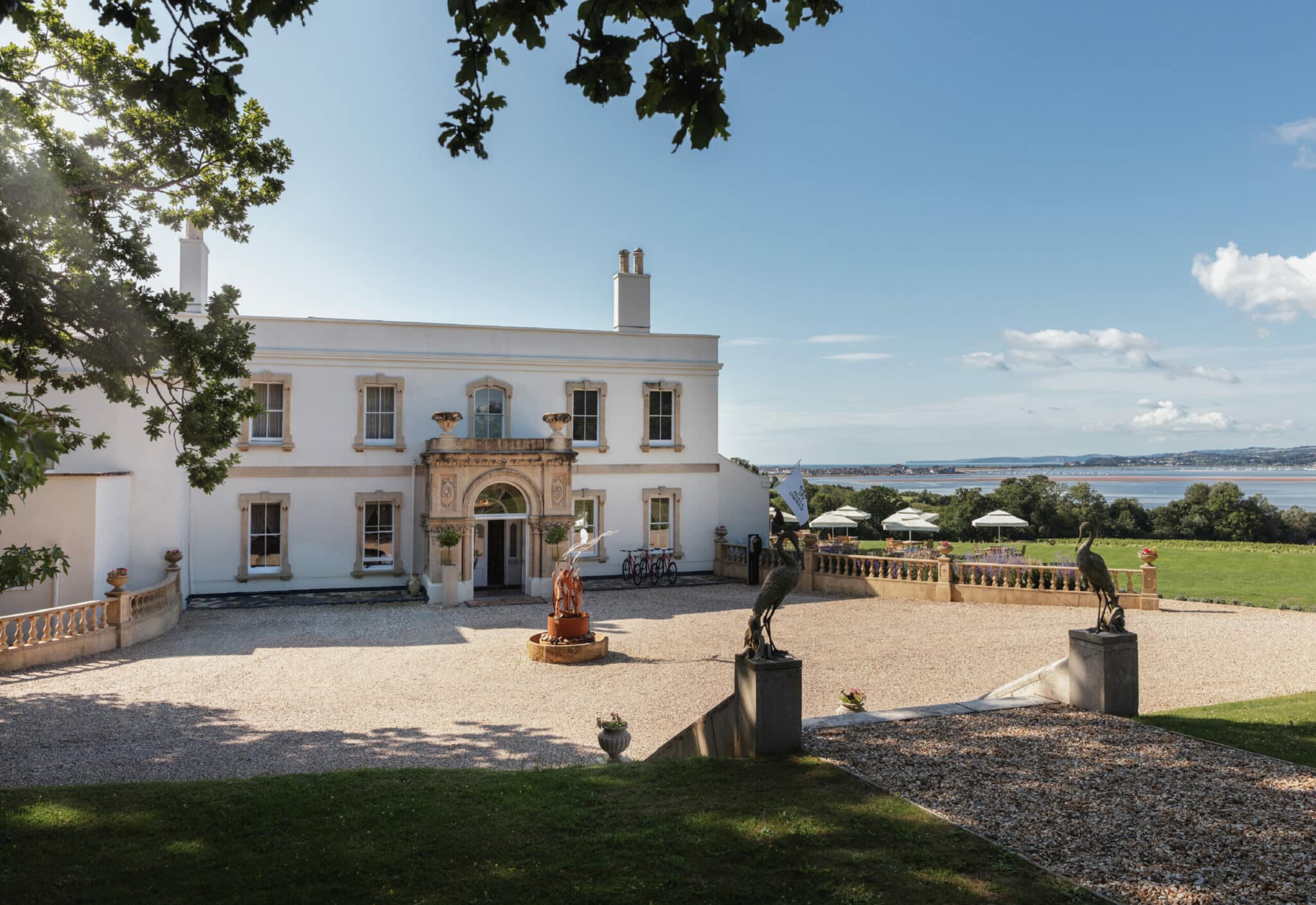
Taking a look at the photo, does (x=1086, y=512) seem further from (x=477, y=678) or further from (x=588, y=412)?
(x=477, y=678)

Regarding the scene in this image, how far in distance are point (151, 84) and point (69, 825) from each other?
5178 mm

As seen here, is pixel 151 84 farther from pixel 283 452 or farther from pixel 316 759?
pixel 283 452

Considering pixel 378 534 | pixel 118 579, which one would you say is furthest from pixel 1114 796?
pixel 378 534

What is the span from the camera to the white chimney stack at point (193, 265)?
20.4 meters

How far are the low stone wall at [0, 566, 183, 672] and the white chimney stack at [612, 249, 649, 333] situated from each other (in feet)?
48.7

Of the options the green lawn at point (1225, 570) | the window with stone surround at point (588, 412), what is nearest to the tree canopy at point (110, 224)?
the window with stone surround at point (588, 412)

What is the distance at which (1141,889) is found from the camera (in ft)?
15.0

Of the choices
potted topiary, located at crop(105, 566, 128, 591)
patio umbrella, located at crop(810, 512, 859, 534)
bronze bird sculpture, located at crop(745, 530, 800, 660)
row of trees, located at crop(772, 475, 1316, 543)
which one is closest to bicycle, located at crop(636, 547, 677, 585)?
patio umbrella, located at crop(810, 512, 859, 534)

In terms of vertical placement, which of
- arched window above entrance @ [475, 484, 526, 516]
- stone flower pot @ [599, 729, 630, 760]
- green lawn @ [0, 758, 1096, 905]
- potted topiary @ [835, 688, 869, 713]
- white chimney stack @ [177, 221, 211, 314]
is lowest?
stone flower pot @ [599, 729, 630, 760]

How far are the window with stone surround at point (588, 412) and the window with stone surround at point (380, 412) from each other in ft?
16.2

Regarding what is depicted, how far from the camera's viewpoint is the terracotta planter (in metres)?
13.7

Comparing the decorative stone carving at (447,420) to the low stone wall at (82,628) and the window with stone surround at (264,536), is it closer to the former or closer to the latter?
the window with stone surround at (264,536)

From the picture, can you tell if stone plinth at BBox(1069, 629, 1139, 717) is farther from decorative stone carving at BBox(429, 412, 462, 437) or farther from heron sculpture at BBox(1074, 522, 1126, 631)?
decorative stone carving at BBox(429, 412, 462, 437)

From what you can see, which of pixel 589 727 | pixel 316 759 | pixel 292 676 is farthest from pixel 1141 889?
pixel 292 676
